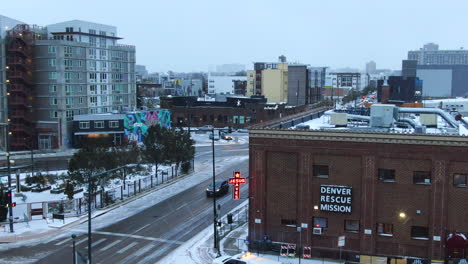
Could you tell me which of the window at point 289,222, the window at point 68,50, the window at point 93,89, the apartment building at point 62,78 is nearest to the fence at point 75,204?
the window at point 289,222

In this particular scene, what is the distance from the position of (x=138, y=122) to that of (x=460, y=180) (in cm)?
7072

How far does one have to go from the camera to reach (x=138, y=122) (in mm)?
94188

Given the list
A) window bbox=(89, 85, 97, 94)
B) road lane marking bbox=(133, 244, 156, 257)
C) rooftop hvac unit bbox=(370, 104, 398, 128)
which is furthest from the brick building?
window bbox=(89, 85, 97, 94)

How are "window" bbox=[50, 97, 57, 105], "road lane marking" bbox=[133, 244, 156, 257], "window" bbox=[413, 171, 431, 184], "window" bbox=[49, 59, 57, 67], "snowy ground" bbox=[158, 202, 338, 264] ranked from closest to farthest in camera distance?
"window" bbox=[413, 171, 431, 184] < "snowy ground" bbox=[158, 202, 338, 264] < "road lane marking" bbox=[133, 244, 156, 257] < "window" bbox=[49, 59, 57, 67] < "window" bbox=[50, 97, 57, 105]

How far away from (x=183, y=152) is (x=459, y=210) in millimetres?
38014

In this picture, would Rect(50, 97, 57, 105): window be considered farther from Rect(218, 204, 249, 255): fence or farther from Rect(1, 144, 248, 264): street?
Rect(218, 204, 249, 255): fence

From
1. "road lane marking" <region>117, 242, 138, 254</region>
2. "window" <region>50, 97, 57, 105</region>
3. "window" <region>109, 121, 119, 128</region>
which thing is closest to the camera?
"road lane marking" <region>117, 242, 138, 254</region>

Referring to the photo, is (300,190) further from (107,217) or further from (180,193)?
(180,193)

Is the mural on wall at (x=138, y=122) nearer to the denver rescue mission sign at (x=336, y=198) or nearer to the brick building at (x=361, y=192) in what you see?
the brick building at (x=361, y=192)

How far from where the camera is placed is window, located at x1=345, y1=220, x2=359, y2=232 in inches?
1305

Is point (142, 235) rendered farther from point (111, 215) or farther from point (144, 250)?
point (111, 215)

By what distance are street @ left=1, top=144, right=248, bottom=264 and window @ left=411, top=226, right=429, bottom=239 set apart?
1643cm

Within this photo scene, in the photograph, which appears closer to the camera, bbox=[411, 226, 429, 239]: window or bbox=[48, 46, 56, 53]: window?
bbox=[411, 226, 429, 239]: window

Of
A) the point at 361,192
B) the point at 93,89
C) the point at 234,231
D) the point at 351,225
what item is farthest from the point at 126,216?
the point at 93,89
